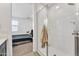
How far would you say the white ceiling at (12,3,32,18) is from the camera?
1129 millimetres

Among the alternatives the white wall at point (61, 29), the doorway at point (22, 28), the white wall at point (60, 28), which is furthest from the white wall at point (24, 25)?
the white wall at point (61, 29)

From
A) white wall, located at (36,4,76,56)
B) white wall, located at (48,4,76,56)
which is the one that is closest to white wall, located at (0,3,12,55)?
white wall, located at (36,4,76,56)

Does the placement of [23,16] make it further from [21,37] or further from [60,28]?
[60,28]

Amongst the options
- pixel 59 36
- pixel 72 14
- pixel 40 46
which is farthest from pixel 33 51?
pixel 72 14

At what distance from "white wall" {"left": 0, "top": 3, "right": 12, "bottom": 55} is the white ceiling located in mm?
57

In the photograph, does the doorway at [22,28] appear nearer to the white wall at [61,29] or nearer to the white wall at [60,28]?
the white wall at [60,28]

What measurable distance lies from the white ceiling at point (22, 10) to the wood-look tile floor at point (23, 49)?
33 centimetres

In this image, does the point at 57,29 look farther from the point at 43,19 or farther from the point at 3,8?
the point at 3,8

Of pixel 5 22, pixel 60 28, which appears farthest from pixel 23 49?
pixel 60 28

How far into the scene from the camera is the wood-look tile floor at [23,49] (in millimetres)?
1119

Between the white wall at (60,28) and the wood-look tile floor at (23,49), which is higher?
the white wall at (60,28)

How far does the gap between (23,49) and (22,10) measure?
0.46 metres

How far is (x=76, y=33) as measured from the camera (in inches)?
45.7

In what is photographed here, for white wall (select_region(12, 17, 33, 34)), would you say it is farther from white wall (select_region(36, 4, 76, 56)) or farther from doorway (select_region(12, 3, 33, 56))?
white wall (select_region(36, 4, 76, 56))
